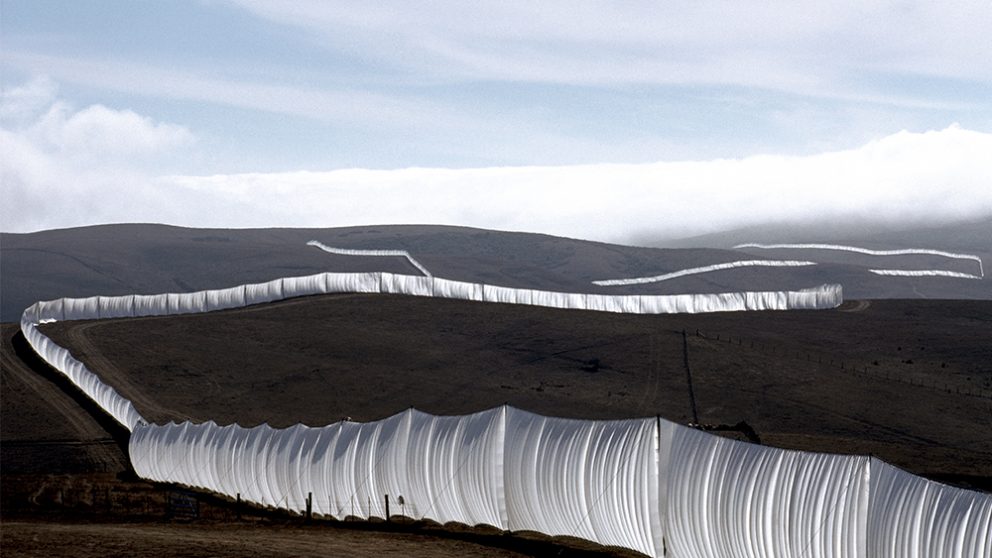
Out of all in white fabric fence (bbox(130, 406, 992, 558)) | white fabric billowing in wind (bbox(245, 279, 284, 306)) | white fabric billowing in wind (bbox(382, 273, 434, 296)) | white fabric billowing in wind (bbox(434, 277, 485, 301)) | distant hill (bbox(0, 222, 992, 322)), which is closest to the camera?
white fabric fence (bbox(130, 406, 992, 558))

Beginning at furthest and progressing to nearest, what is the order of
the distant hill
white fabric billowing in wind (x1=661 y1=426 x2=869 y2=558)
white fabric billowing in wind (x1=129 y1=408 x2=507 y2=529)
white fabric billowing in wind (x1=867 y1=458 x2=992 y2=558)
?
the distant hill → white fabric billowing in wind (x1=129 y1=408 x2=507 y2=529) → white fabric billowing in wind (x1=661 y1=426 x2=869 y2=558) → white fabric billowing in wind (x1=867 y1=458 x2=992 y2=558)

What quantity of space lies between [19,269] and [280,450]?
427 feet

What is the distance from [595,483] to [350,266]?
132416 millimetres

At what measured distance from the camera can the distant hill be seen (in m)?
150

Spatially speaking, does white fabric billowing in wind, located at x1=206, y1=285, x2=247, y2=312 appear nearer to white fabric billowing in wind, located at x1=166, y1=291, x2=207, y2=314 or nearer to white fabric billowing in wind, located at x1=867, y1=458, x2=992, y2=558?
white fabric billowing in wind, located at x1=166, y1=291, x2=207, y2=314

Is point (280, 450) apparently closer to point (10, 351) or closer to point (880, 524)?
point (880, 524)

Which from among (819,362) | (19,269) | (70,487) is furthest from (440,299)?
(19,269)

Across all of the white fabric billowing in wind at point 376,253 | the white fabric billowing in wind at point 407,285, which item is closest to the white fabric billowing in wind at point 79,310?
the white fabric billowing in wind at point 407,285

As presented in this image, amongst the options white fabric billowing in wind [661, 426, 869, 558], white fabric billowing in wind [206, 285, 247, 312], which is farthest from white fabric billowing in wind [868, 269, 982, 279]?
white fabric billowing in wind [661, 426, 869, 558]

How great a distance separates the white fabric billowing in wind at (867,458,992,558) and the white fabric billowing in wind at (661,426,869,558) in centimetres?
25

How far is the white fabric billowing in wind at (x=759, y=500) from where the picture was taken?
1945 cm

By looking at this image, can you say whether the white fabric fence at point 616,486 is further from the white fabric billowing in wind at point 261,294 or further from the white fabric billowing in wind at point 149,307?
the white fabric billowing in wind at point 261,294

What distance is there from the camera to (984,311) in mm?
87812

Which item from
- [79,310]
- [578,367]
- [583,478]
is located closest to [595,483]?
[583,478]
